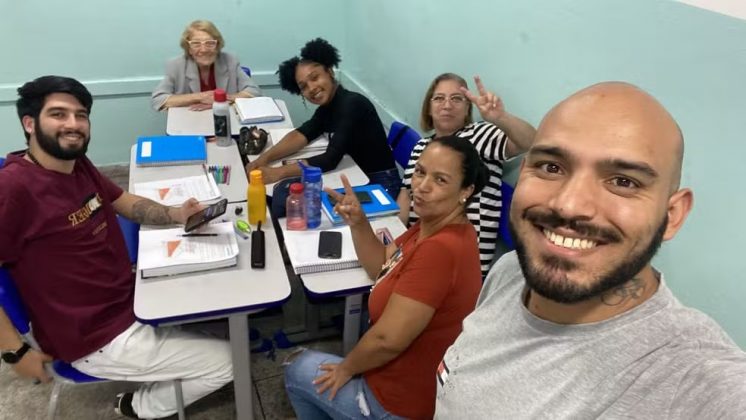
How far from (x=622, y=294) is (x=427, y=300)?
0.65 metres

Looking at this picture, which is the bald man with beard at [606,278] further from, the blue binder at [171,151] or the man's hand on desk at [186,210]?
the blue binder at [171,151]

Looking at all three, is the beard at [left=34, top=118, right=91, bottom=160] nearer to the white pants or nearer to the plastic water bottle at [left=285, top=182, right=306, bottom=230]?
the white pants

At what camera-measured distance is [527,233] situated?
880mm

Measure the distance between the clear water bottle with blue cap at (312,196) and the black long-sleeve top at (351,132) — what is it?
47cm

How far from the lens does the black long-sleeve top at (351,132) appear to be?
250 cm

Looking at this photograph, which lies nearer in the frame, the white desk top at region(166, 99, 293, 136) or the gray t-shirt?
the gray t-shirt

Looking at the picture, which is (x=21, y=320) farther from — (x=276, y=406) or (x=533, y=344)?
(x=533, y=344)

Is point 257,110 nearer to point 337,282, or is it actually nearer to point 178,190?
point 178,190

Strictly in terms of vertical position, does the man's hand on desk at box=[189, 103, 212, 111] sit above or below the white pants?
above

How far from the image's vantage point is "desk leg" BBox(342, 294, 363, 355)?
1.80m

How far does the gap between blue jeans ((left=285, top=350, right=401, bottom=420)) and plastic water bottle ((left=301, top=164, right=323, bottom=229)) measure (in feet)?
1.65

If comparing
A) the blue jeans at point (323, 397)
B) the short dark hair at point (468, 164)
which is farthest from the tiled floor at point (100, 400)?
the short dark hair at point (468, 164)

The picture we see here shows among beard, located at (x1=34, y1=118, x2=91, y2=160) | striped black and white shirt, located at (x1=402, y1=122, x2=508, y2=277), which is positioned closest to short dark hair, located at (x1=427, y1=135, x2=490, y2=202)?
striped black and white shirt, located at (x1=402, y1=122, x2=508, y2=277)

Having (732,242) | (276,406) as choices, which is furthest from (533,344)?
(276,406)
